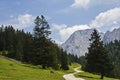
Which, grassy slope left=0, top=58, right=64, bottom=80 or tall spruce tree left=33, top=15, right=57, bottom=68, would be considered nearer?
grassy slope left=0, top=58, right=64, bottom=80

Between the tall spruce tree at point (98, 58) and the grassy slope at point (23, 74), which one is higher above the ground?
the tall spruce tree at point (98, 58)

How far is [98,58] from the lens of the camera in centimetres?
7875

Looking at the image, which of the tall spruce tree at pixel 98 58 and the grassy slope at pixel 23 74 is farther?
the tall spruce tree at pixel 98 58

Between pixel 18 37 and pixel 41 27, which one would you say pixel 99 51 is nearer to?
pixel 41 27

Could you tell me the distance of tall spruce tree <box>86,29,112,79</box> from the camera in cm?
7812

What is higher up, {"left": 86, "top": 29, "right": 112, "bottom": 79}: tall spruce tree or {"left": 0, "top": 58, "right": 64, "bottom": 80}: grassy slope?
{"left": 86, "top": 29, "right": 112, "bottom": 79}: tall spruce tree

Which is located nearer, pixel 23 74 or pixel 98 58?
pixel 23 74

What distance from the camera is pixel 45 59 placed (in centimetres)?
8556

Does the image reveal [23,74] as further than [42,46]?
No

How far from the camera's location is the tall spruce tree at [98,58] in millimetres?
78125

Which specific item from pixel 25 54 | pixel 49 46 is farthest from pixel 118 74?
pixel 49 46

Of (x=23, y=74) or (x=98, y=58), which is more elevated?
(x=98, y=58)

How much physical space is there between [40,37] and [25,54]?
6171 centimetres

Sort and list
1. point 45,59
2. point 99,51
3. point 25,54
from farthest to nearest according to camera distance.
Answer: point 25,54 < point 45,59 < point 99,51
